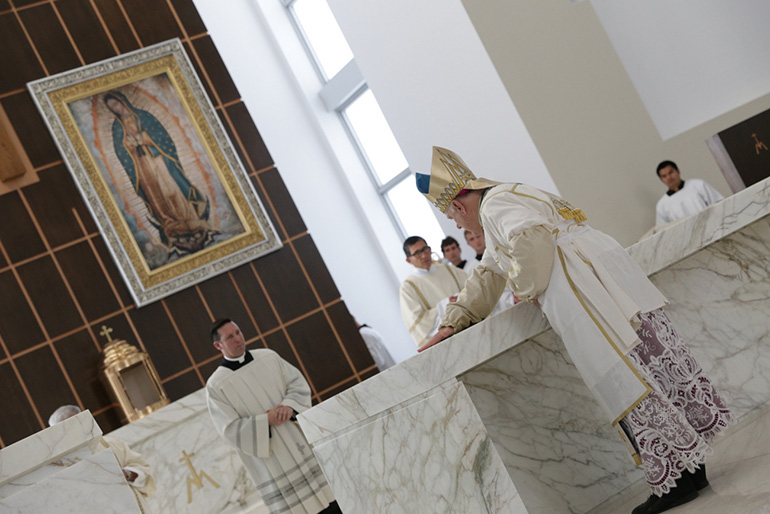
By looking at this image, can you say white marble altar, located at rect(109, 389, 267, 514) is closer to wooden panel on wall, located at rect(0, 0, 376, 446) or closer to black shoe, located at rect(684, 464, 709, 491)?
wooden panel on wall, located at rect(0, 0, 376, 446)

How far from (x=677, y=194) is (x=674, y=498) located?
519 centimetres

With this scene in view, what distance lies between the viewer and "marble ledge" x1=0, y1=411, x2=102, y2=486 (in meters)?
3.37

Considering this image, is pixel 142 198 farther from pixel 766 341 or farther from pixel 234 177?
pixel 766 341

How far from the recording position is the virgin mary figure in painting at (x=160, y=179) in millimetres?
8367

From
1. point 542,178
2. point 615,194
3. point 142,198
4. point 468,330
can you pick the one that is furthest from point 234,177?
point 468,330

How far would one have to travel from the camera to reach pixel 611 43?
8.16 metres

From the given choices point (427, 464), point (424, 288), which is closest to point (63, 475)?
point (427, 464)

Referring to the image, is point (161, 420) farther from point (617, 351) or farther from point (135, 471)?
point (617, 351)

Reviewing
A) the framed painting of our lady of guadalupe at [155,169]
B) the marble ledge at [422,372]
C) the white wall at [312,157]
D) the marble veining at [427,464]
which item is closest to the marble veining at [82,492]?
the marble ledge at [422,372]

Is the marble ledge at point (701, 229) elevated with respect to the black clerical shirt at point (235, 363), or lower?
lower

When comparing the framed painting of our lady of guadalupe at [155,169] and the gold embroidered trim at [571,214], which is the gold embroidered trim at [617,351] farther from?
the framed painting of our lady of guadalupe at [155,169]

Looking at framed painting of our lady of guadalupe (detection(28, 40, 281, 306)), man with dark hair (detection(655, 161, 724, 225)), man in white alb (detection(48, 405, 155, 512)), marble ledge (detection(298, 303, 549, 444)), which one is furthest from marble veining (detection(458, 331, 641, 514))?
framed painting of our lady of guadalupe (detection(28, 40, 281, 306))

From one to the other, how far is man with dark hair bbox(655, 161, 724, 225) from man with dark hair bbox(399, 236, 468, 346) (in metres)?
2.04

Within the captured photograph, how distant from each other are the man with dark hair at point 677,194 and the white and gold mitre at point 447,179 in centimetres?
480
